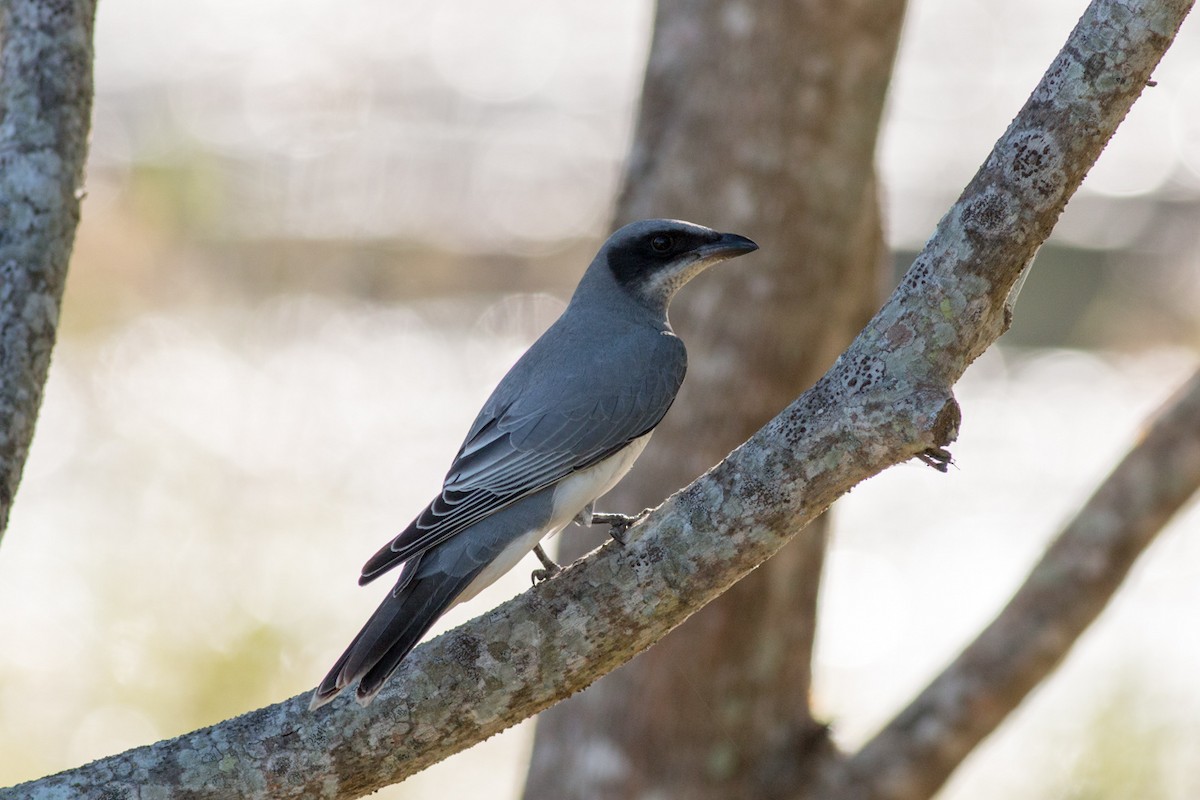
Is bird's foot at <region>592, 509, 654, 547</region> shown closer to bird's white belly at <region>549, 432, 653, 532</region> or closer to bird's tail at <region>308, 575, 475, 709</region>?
bird's white belly at <region>549, 432, 653, 532</region>

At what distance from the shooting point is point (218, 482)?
8008mm

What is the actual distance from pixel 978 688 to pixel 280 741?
2791 mm

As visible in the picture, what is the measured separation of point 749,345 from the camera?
515 cm

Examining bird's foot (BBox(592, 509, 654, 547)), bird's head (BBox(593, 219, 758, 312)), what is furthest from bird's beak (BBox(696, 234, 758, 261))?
bird's foot (BBox(592, 509, 654, 547))

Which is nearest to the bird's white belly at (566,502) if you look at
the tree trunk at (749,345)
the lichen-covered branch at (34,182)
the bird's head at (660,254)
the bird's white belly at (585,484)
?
the bird's white belly at (585,484)

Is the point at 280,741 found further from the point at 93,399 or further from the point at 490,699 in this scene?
the point at 93,399

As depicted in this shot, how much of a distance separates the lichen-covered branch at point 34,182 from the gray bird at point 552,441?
1.03 m

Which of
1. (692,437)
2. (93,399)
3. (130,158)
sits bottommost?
(692,437)

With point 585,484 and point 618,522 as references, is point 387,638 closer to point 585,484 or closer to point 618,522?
point 618,522

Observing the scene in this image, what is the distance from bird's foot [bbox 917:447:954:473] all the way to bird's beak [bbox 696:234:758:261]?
58.4 inches

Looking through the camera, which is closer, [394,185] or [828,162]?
[828,162]

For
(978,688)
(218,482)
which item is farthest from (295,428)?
(978,688)

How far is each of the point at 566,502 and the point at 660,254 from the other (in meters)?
1.04

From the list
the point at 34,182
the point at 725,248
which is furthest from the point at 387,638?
the point at 725,248
